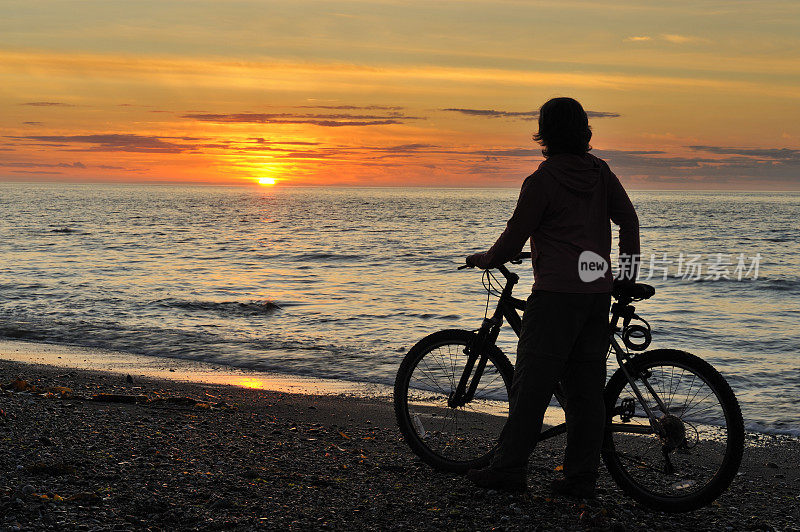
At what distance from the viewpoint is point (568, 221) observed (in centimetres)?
412

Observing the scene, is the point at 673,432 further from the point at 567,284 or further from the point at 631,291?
the point at 567,284

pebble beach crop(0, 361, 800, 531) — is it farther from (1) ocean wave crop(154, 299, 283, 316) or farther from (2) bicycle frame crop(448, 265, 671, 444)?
(1) ocean wave crop(154, 299, 283, 316)

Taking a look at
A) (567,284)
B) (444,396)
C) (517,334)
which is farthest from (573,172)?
(444,396)

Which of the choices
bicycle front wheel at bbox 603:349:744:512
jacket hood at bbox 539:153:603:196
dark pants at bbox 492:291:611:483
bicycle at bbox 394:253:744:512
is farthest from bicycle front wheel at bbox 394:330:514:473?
jacket hood at bbox 539:153:603:196

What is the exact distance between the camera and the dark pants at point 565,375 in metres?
4.19

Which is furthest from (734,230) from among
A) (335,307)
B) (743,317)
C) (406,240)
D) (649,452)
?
(649,452)

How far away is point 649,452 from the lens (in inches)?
179

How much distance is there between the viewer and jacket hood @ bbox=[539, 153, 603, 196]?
4102 millimetres

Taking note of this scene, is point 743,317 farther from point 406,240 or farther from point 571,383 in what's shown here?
point 406,240

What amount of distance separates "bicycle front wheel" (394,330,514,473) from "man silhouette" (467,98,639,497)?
1.83 feet

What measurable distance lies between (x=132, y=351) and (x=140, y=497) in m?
7.49

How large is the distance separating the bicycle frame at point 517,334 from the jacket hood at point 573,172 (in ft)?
2.49

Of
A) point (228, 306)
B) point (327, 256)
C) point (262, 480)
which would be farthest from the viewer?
point (327, 256)

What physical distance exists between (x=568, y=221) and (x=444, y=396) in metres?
1.85
